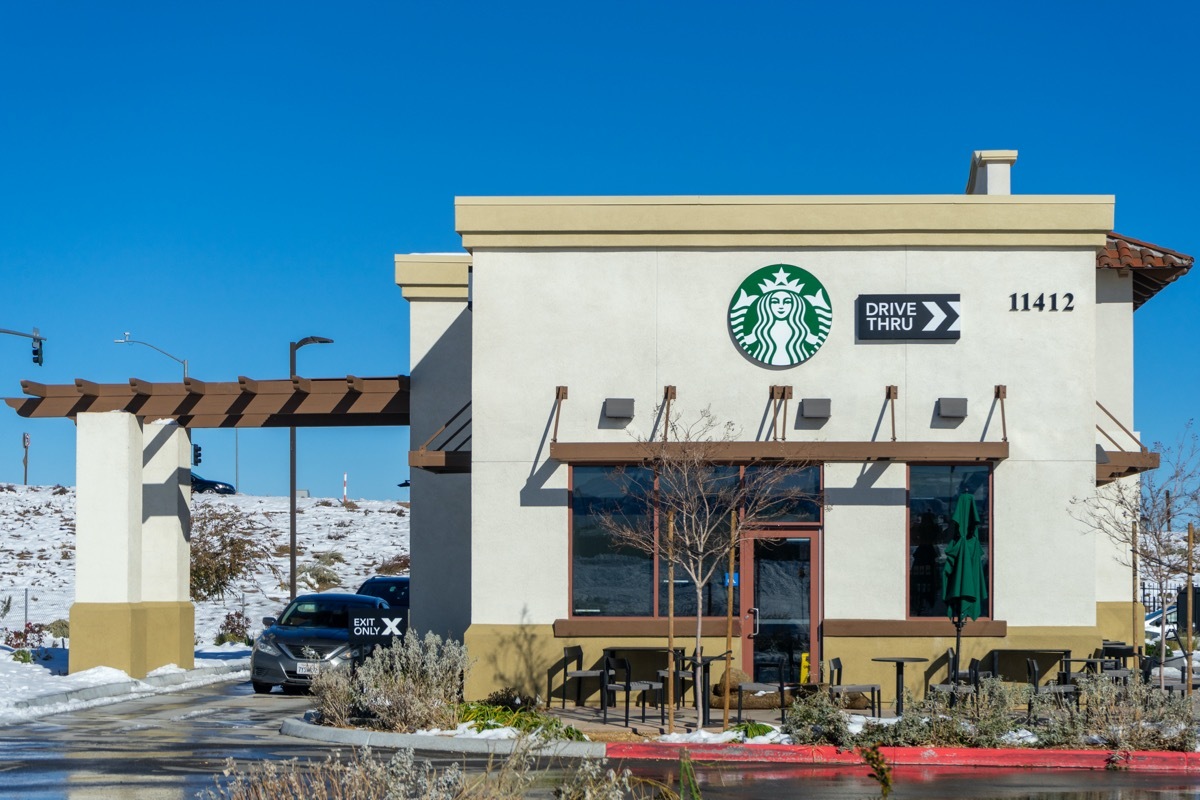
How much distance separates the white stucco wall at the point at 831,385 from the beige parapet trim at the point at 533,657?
0.88ft

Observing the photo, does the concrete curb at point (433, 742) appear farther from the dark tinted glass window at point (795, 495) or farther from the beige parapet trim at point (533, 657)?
the dark tinted glass window at point (795, 495)

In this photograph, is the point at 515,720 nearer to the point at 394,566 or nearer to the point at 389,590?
the point at 389,590

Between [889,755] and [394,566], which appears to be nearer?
[889,755]

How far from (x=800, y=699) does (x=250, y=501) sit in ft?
235

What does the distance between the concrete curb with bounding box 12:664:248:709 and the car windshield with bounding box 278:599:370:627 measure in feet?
7.62

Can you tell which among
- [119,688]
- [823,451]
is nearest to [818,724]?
[823,451]

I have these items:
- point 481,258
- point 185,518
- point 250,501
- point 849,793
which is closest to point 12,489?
point 250,501

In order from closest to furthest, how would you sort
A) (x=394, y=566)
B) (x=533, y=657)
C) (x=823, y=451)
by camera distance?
(x=823, y=451), (x=533, y=657), (x=394, y=566)

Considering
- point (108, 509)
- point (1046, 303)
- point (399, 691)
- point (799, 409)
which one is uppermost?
point (1046, 303)

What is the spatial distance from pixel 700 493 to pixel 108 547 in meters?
11.2

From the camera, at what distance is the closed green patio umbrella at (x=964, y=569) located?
1697 centimetres

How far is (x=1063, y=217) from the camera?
18906mm

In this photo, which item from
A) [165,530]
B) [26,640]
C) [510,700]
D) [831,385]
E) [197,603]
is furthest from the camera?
[197,603]

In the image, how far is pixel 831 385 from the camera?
752 inches
